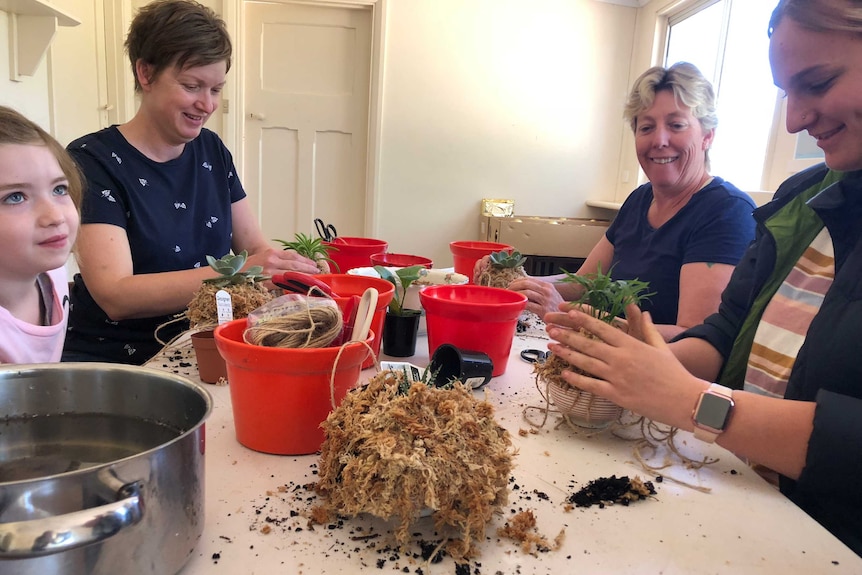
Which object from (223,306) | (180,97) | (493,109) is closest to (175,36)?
(180,97)

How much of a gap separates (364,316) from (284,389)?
15 centimetres

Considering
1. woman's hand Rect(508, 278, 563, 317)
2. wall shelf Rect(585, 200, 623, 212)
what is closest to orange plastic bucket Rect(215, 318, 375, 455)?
woman's hand Rect(508, 278, 563, 317)

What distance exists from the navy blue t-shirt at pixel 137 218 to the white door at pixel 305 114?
192cm

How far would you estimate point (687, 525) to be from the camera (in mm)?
622

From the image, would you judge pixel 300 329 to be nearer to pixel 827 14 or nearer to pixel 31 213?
pixel 31 213

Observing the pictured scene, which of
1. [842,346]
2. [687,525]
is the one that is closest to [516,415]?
[687,525]

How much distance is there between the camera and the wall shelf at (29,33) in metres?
1.89

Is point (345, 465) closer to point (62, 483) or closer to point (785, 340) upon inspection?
point (62, 483)

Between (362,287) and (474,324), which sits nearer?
(474,324)

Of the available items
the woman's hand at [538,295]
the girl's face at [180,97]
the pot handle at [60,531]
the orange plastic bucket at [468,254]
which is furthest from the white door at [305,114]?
the pot handle at [60,531]

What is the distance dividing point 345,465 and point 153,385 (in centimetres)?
22

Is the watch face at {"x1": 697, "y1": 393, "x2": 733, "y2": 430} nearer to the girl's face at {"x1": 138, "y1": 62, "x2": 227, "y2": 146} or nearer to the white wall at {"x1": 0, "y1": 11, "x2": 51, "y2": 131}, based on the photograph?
the girl's face at {"x1": 138, "y1": 62, "x2": 227, "y2": 146}

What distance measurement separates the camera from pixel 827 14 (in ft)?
2.50

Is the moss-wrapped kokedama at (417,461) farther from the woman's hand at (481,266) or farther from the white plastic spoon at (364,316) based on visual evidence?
the woman's hand at (481,266)
